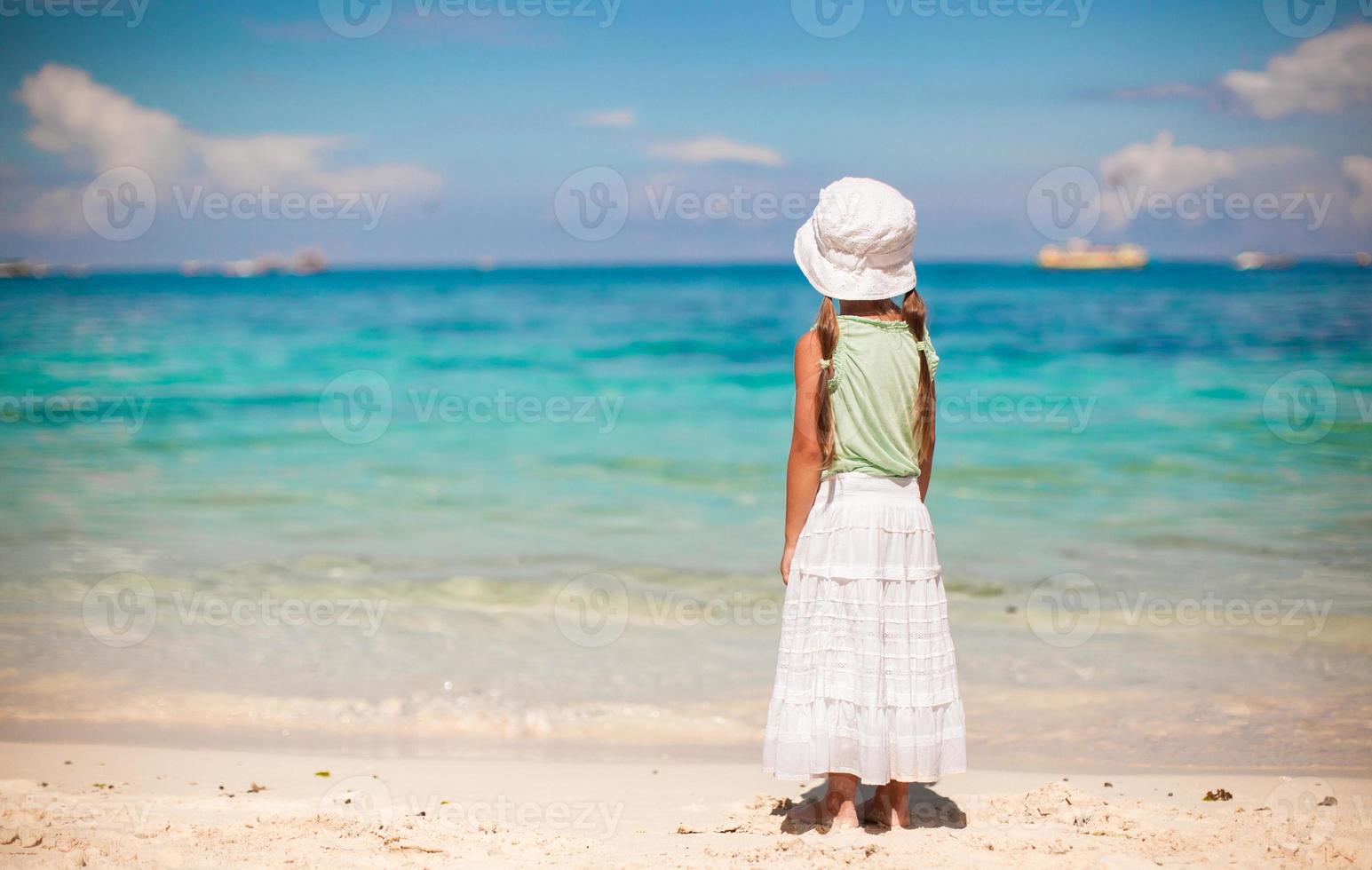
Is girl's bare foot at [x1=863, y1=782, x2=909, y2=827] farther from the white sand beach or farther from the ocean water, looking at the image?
the ocean water

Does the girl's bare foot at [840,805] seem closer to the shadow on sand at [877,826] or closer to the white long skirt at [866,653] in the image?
the shadow on sand at [877,826]

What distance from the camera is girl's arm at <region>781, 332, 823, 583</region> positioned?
3.21 metres

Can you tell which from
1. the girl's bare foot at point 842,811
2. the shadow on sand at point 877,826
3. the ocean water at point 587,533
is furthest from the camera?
the ocean water at point 587,533

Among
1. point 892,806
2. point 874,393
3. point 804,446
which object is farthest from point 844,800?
point 874,393

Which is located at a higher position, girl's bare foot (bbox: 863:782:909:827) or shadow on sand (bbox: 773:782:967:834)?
girl's bare foot (bbox: 863:782:909:827)

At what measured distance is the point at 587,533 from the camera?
884 cm

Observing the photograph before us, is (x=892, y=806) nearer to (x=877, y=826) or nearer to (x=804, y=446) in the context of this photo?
(x=877, y=826)

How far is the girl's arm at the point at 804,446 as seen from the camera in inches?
126

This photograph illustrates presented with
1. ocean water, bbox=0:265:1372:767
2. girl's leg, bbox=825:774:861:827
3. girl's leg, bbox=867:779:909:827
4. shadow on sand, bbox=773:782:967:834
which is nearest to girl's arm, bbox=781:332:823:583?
girl's leg, bbox=825:774:861:827

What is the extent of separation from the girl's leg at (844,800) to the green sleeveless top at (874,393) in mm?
988

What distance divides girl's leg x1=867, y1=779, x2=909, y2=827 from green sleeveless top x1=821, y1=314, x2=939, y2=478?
103 cm

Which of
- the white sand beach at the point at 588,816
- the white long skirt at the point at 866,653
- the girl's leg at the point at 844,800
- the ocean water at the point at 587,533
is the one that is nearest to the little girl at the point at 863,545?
the white long skirt at the point at 866,653

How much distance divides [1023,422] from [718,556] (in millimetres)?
7297

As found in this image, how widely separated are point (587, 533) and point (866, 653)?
577 cm
